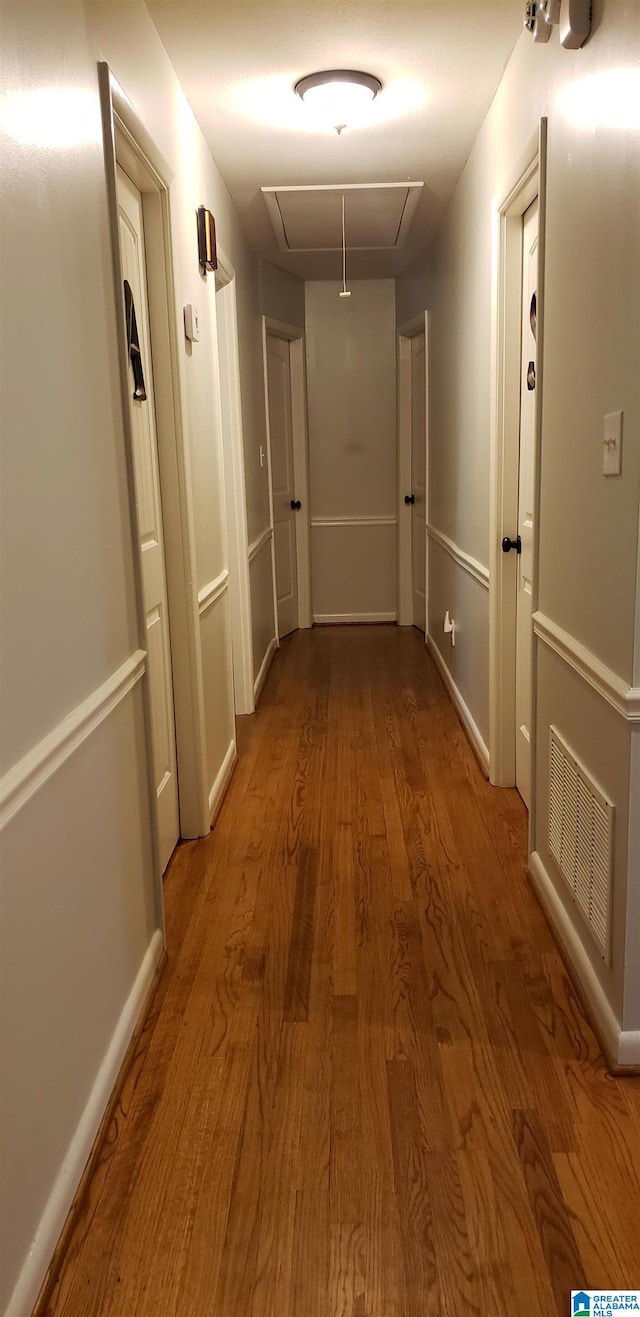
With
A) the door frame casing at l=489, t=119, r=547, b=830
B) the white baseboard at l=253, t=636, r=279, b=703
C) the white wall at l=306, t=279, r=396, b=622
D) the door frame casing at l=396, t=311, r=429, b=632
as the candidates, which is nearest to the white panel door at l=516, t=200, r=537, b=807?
the door frame casing at l=489, t=119, r=547, b=830

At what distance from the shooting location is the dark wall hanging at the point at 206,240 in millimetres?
3084

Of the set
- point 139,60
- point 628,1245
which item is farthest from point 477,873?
point 139,60

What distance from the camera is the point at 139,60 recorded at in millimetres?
2244

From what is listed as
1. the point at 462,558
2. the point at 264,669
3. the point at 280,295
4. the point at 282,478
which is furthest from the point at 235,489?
the point at 280,295

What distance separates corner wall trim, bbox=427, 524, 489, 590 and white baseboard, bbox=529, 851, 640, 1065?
120cm

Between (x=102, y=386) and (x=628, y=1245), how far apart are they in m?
1.74

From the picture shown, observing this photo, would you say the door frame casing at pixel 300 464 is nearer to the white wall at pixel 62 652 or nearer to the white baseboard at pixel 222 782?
the white baseboard at pixel 222 782

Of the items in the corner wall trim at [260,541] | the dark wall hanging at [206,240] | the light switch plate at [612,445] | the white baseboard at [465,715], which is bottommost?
the white baseboard at [465,715]

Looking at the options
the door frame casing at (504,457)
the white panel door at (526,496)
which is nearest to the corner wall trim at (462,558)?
the door frame casing at (504,457)

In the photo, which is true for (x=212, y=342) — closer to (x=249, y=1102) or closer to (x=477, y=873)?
(x=477, y=873)

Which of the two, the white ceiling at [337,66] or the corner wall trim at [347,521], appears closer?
the white ceiling at [337,66]

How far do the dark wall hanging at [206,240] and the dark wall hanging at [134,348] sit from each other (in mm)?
829

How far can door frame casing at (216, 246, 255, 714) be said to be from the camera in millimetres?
4074

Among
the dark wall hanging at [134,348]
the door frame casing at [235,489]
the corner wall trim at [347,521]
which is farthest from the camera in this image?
the corner wall trim at [347,521]
